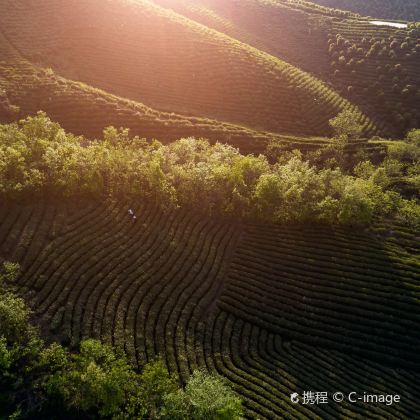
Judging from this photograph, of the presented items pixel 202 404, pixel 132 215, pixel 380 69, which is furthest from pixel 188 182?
pixel 380 69

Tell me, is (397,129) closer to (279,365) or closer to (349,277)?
(349,277)

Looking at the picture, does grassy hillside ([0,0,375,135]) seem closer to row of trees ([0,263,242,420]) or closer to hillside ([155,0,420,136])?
hillside ([155,0,420,136])

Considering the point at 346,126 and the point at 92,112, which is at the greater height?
the point at 346,126

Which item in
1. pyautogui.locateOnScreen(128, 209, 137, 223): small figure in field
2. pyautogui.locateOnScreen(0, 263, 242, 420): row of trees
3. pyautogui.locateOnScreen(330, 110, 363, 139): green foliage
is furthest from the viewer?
pyautogui.locateOnScreen(330, 110, 363, 139): green foliage

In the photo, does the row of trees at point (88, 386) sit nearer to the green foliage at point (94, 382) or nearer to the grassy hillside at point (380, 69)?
the green foliage at point (94, 382)

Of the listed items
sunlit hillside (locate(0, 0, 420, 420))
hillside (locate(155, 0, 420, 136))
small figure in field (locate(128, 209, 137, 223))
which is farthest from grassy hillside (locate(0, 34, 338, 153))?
hillside (locate(155, 0, 420, 136))

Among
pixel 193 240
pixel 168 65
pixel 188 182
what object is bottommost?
pixel 193 240

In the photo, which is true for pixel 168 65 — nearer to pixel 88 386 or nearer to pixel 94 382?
pixel 94 382
